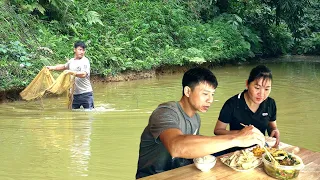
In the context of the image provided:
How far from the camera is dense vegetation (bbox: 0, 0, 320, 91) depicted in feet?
38.2

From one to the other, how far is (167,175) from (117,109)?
6.49 meters

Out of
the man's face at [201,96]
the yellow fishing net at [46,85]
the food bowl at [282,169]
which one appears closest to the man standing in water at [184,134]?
the man's face at [201,96]

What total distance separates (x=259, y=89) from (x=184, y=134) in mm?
1582

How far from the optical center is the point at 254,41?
21047 mm

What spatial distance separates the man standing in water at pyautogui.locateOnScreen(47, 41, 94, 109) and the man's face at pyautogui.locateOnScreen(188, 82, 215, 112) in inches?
196

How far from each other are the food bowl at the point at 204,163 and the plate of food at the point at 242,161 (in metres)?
0.19

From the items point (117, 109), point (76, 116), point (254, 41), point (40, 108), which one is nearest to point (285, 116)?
point (117, 109)

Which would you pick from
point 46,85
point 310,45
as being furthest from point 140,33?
point 310,45

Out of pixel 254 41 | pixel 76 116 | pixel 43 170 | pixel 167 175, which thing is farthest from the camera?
pixel 254 41

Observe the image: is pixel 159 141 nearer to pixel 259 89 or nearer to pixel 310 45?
pixel 259 89

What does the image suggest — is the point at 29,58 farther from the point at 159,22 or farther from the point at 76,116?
the point at 159,22

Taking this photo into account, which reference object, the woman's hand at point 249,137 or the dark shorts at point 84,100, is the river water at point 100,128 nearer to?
the dark shorts at point 84,100

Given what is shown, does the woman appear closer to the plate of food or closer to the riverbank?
the plate of food

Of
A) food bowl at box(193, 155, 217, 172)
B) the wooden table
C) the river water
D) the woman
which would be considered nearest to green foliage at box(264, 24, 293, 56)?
the river water
